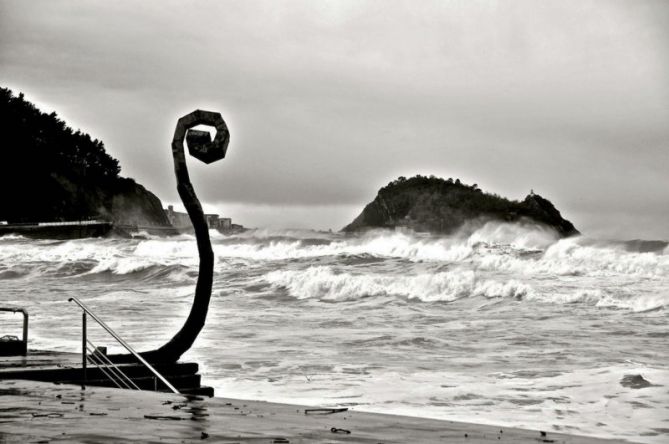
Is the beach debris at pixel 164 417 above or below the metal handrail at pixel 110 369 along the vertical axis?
above

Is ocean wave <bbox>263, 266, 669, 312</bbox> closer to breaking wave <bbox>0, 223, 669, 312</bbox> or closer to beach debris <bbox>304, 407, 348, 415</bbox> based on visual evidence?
breaking wave <bbox>0, 223, 669, 312</bbox>

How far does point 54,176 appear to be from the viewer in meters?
120

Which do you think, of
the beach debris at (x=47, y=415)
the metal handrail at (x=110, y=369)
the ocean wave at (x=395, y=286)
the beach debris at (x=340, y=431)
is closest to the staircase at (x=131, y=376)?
the metal handrail at (x=110, y=369)

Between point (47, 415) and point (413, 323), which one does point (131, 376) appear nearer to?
point (47, 415)

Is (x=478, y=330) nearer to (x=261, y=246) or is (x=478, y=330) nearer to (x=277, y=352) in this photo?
(x=277, y=352)

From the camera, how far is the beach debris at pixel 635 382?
13078 millimetres

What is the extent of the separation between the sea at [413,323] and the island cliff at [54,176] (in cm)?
5757

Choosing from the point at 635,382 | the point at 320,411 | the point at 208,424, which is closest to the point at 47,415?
the point at 208,424

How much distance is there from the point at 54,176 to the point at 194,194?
11521 centimetres

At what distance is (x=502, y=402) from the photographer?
11.9 metres

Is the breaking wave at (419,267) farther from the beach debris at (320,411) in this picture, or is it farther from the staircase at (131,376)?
the beach debris at (320,411)

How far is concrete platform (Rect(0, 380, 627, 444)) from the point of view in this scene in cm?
527

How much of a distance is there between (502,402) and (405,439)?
272 inches

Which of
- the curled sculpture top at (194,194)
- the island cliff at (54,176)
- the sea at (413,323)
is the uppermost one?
the island cliff at (54,176)
